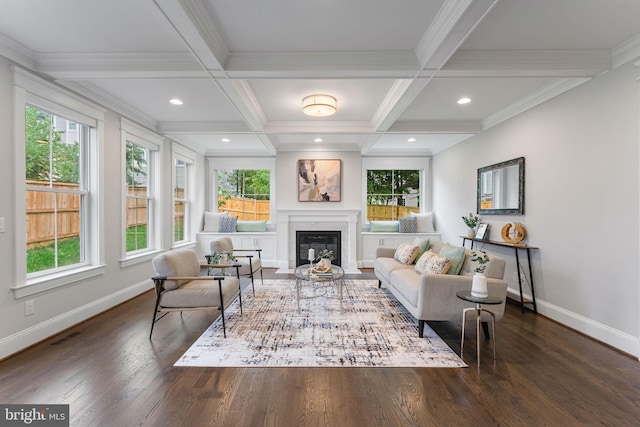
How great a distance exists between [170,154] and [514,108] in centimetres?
550

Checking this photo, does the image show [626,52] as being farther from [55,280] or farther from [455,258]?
[55,280]

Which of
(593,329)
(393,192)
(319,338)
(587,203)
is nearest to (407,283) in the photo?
(319,338)

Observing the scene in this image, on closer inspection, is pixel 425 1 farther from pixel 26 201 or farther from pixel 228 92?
pixel 26 201

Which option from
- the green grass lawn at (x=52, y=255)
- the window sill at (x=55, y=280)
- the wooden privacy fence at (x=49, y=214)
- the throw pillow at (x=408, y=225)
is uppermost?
the wooden privacy fence at (x=49, y=214)

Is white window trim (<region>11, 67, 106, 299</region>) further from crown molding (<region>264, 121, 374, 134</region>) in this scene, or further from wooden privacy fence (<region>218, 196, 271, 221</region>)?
wooden privacy fence (<region>218, 196, 271, 221</region>)

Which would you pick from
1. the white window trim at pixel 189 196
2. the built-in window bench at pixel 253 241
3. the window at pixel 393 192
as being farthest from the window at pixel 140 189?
the window at pixel 393 192

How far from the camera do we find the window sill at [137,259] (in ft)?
13.5

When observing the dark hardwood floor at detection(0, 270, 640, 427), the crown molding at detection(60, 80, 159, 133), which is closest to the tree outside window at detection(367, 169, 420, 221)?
the dark hardwood floor at detection(0, 270, 640, 427)

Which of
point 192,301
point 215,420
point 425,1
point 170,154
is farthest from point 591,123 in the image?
point 170,154

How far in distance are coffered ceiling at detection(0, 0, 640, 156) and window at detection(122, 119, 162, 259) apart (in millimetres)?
542

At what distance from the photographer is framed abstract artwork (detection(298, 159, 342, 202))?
6336 mm

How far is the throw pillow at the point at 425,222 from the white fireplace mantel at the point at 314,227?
1.52 metres

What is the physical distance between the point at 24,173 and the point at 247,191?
4.57m

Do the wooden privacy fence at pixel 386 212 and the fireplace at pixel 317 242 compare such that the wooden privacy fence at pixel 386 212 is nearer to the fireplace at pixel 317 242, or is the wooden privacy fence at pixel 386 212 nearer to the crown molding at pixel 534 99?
the fireplace at pixel 317 242
